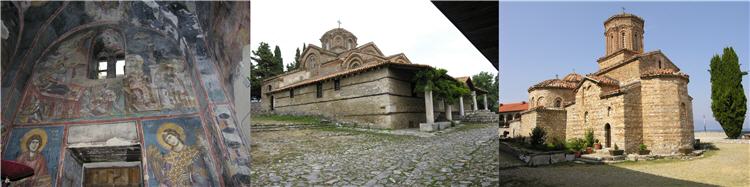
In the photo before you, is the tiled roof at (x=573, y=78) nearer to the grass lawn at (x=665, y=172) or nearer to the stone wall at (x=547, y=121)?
the stone wall at (x=547, y=121)

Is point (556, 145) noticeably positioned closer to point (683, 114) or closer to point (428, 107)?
point (683, 114)

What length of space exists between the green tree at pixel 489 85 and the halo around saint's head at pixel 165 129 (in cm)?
204

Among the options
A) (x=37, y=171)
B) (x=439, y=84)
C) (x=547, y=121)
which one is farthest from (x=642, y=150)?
(x=37, y=171)

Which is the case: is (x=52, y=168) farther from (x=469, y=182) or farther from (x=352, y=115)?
(x=469, y=182)

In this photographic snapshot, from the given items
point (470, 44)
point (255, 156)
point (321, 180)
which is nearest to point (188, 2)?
point (255, 156)

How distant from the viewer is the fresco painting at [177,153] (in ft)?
7.09

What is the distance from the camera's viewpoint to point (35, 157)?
7.47 ft

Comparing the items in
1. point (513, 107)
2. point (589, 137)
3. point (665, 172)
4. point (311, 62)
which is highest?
point (311, 62)

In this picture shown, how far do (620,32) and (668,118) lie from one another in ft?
3.09

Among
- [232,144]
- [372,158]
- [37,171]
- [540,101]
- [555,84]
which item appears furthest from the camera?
[540,101]

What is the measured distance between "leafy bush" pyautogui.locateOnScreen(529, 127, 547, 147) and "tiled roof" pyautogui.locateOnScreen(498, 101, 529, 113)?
0.71 feet

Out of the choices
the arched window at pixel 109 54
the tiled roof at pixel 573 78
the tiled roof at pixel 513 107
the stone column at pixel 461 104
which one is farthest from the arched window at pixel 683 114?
the arched window at pixel 109 54

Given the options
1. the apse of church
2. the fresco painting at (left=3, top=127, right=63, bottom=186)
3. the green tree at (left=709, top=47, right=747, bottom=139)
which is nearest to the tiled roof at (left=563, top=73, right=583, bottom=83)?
the green tree at (left=709, top=47, right=747, bottom=139)

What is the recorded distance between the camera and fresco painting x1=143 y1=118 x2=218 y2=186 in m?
2.16
